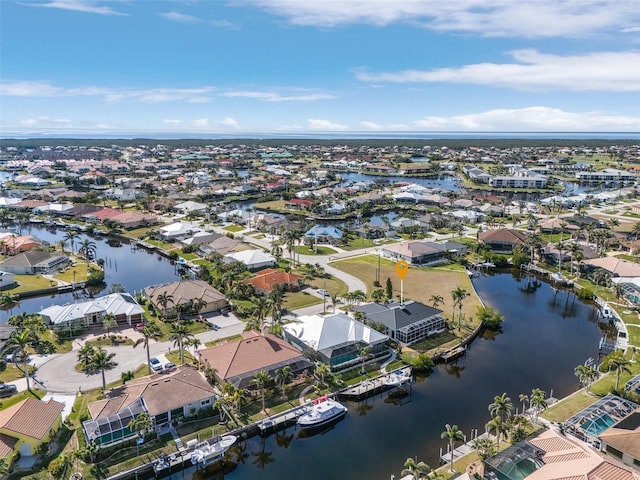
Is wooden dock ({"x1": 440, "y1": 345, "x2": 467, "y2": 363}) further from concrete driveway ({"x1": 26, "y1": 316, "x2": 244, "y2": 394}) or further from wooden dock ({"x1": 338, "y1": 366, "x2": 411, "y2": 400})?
concrete driveway ({"x1": 26, "y1": 316, "x2": 244, "y2": 394})

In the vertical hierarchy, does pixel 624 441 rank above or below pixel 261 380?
below

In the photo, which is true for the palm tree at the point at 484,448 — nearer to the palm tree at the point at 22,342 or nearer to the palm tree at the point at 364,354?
the palm tree at the point at 364,354

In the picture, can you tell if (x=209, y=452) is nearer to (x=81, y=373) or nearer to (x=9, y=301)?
(x=81, y=373)

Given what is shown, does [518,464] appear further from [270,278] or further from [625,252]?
[625,252]

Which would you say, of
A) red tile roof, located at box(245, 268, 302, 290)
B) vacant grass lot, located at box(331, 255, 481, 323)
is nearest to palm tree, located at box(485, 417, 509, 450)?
vacant grass lot, located at box(331, 255, 481, 323)

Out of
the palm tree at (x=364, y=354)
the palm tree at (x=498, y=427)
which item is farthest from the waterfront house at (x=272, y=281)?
the palm tree at (x=498, y=427)

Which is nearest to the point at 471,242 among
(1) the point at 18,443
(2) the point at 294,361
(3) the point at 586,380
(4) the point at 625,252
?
(4) the point at 625,252

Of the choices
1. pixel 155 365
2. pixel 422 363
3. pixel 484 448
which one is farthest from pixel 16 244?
pixel 484 448

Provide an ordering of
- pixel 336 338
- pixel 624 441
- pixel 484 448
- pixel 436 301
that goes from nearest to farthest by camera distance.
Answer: pixel 484 448 → pixel 624 441 → pixel 336 338 → pixel 436 301

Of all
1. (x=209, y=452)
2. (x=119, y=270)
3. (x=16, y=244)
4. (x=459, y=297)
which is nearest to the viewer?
(x=209, y=452)
